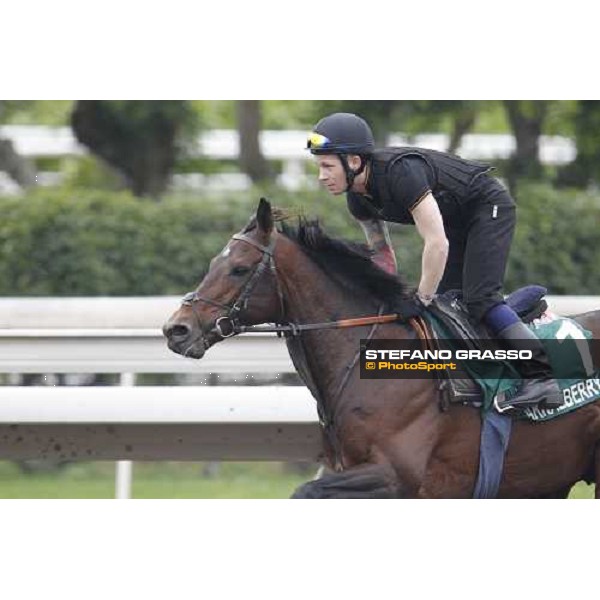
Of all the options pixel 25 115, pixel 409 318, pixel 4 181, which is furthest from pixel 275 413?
pixel 25 115

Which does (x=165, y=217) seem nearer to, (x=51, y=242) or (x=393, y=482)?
(x=51, y=242)

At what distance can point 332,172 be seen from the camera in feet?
18.5

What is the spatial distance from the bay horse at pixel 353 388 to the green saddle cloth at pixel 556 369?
0.06m

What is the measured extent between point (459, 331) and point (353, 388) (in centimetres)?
49

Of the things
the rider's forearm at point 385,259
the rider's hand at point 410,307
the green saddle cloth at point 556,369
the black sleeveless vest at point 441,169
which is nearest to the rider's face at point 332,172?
the black sleeveless vest at point 441,169

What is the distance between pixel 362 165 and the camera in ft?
18.5

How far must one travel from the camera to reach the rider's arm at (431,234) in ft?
17.9

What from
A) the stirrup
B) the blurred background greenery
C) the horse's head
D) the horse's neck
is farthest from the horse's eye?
the blurred background greenery

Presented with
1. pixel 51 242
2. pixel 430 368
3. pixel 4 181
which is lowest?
pixel 430 368

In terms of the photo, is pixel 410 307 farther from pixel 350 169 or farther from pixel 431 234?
pixel 350 169

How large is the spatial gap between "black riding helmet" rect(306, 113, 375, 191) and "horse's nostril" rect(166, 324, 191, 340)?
2.83ft

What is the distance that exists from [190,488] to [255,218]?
3432mm

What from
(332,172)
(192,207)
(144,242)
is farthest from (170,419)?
(192,207)

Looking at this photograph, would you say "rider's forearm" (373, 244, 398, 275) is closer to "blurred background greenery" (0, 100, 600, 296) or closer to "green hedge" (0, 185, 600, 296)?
"green hedge" (0, 185, 600, 296)
